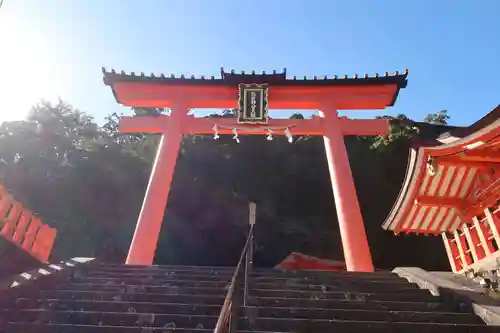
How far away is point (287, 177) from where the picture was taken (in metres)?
17.8

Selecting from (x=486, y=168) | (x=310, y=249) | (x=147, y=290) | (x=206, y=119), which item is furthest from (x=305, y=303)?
(x=310, y=249)

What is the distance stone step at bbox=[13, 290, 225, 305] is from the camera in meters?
4.50

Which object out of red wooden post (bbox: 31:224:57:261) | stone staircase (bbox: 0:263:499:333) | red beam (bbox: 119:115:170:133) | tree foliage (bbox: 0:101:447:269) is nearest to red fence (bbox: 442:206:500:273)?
stone staircase (bbox: 0:263:499:333)

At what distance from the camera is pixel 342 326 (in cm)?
387

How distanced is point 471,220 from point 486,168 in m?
1.24

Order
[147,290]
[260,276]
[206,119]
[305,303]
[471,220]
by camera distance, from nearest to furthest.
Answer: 1. [305,303]
2. [147,290]
3. [260,276]
4. [471,220]
5. [206,119]

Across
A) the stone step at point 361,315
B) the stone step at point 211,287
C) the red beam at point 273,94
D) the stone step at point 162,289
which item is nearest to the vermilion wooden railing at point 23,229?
the stone step at point 211,287

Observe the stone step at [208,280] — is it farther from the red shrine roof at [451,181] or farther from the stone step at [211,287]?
the red shrine roof at [451,181]

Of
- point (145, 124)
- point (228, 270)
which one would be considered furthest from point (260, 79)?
point (228, 270)

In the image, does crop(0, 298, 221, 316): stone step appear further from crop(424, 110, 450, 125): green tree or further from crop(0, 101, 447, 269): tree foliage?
crop(424, 110, 450, 125): green tree

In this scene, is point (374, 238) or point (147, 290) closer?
point (147, 290)

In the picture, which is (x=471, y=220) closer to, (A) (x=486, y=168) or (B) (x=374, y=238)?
(A) (x=486, y=168)

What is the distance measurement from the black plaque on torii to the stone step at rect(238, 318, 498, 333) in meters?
7.04

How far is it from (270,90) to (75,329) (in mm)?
8171
